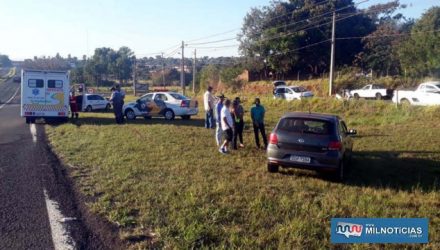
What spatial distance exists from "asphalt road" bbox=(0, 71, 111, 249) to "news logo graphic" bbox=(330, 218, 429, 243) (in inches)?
114

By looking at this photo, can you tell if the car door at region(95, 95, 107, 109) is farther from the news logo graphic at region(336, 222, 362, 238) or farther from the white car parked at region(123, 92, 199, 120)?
the news logo graphic at region(336, 222, 362, 238)

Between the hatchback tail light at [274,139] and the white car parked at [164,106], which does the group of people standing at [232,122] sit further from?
A: the white car parked at [164,106]

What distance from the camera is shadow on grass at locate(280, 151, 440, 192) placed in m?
8.87

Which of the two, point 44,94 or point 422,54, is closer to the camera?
point 44,94

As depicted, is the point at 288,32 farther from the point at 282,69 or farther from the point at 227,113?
the point at 227,113

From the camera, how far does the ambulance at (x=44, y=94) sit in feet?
67.1

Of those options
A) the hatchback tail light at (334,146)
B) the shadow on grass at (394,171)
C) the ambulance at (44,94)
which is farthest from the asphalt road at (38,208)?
the ambulance at (44,94)

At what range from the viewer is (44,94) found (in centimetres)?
2066

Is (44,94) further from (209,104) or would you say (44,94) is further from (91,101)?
(91,101)

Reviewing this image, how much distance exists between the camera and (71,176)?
29.0 feet

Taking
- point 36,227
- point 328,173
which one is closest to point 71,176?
point 36,227

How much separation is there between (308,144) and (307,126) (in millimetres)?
475

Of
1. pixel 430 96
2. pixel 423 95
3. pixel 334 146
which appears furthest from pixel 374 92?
pixel 334 146

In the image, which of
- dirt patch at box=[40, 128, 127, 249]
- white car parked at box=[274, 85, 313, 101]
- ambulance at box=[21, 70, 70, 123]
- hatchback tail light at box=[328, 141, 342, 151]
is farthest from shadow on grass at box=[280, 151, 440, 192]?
white car parked at box=[274, 85, 313, 101]
